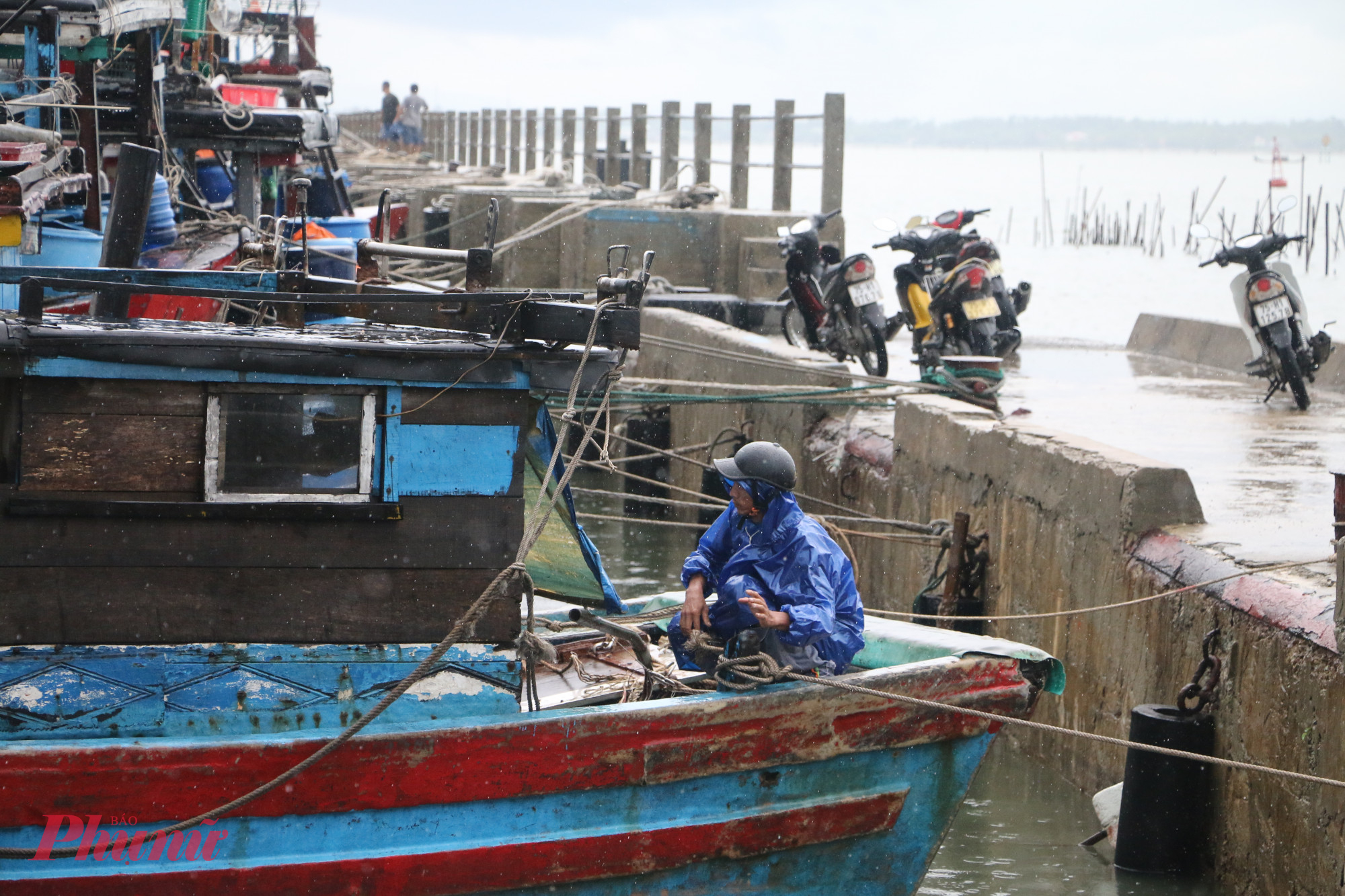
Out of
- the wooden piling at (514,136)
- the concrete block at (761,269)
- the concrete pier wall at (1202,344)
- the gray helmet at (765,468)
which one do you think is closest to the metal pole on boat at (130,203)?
the gray helmet at (765,468)

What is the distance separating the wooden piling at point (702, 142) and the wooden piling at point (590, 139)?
18.5ft

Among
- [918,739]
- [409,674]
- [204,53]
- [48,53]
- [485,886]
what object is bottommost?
[485,886]

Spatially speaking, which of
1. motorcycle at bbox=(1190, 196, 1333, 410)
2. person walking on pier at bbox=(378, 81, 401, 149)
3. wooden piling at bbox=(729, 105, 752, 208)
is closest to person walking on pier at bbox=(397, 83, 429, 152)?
person walking on pier at bbox=(378, 81, 401, 149)

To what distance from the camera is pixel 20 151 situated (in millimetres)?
7277

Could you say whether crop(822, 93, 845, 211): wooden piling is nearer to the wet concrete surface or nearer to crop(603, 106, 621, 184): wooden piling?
the wet concrete surface

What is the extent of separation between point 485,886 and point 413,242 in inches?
675

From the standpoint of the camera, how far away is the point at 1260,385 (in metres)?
12.2

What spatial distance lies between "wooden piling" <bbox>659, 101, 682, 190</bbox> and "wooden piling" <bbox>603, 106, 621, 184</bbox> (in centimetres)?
271

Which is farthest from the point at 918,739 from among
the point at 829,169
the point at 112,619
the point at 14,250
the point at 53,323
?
the point at 829,169

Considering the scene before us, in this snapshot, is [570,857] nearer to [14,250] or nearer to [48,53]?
[14,250]

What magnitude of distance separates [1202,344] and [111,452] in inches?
495

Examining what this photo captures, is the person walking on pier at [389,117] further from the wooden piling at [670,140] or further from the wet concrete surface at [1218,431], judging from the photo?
the wet concrete surface at [1218,431]

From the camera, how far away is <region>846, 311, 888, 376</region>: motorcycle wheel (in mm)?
11680

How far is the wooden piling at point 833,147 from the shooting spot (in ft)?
56.5
